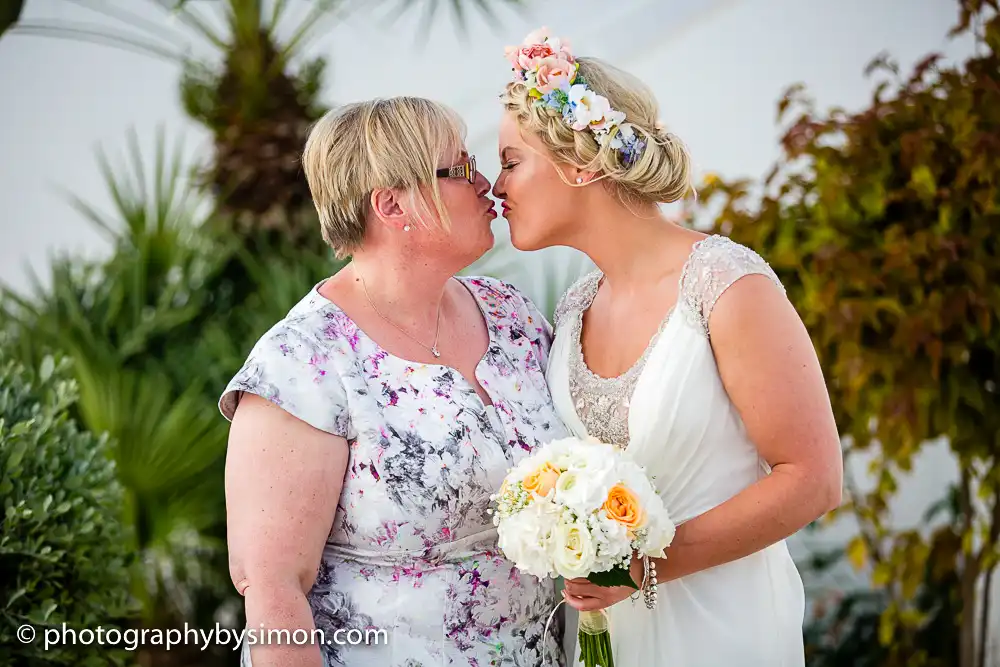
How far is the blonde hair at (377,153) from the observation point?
2.38 metres

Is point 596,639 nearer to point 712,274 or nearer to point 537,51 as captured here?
point 712,274

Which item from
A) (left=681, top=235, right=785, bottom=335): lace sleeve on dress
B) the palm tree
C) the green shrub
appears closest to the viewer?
(left=681, top=235, right=785, bottom=335): lace sleeve on dress

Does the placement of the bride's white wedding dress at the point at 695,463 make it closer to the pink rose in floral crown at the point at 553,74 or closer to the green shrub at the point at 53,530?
the pink rose in floral crown at the point at 553,74

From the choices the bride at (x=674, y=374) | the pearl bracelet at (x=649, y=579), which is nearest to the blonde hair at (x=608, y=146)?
the bride at (x=674, y=374)

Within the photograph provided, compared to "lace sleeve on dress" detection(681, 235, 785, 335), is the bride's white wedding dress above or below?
below

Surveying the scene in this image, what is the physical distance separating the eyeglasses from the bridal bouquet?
776 mm

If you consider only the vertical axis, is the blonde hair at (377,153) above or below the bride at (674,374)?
above

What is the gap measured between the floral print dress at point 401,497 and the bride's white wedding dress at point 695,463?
250mm

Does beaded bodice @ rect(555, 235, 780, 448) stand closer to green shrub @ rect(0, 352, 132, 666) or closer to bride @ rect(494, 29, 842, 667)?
bride @ rect(494, 29, 842, 667)

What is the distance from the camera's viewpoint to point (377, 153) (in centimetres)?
238

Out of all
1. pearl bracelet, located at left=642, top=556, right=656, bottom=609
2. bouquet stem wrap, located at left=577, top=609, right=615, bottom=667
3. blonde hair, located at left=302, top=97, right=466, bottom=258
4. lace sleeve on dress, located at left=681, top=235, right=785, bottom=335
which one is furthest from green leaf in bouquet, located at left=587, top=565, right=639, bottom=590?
blonde hair, located at left=302, top=97, right=466, bottom=258

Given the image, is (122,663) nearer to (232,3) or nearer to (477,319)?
(477,319)

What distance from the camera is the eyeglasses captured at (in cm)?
245

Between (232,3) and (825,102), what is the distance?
291cm
